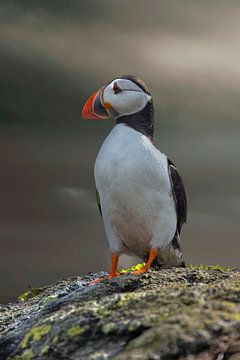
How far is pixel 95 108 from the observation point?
313 inches

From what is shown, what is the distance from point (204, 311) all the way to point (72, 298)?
86.1 inches

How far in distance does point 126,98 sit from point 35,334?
3.68 meters

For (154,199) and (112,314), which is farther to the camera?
(154,199)

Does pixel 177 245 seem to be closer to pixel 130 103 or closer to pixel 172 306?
pixel 130 103

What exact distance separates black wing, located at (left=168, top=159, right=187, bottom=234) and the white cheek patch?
34.4 inches

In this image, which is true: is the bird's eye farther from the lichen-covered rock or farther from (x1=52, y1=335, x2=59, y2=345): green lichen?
(x1=52, y1=335, x2=59, y2=345): green lichen

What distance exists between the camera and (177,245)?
8.03 meters

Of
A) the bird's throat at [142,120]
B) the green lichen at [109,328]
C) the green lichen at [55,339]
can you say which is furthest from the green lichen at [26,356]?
the bird's throat at [142,120]

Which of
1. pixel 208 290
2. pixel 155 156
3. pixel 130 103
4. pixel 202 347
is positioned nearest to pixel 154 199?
pixel 155 156

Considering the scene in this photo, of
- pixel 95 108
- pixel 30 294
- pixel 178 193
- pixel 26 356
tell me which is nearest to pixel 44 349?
pixel 26 356

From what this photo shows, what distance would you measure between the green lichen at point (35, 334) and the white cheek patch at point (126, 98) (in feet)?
Result: 11.5

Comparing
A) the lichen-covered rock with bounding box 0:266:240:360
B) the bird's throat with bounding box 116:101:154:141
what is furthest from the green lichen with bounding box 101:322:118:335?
the bird's throat with bounding box 116:101:154:141

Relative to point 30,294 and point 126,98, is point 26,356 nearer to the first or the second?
point 126,98

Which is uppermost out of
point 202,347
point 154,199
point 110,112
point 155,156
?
point 110,112
